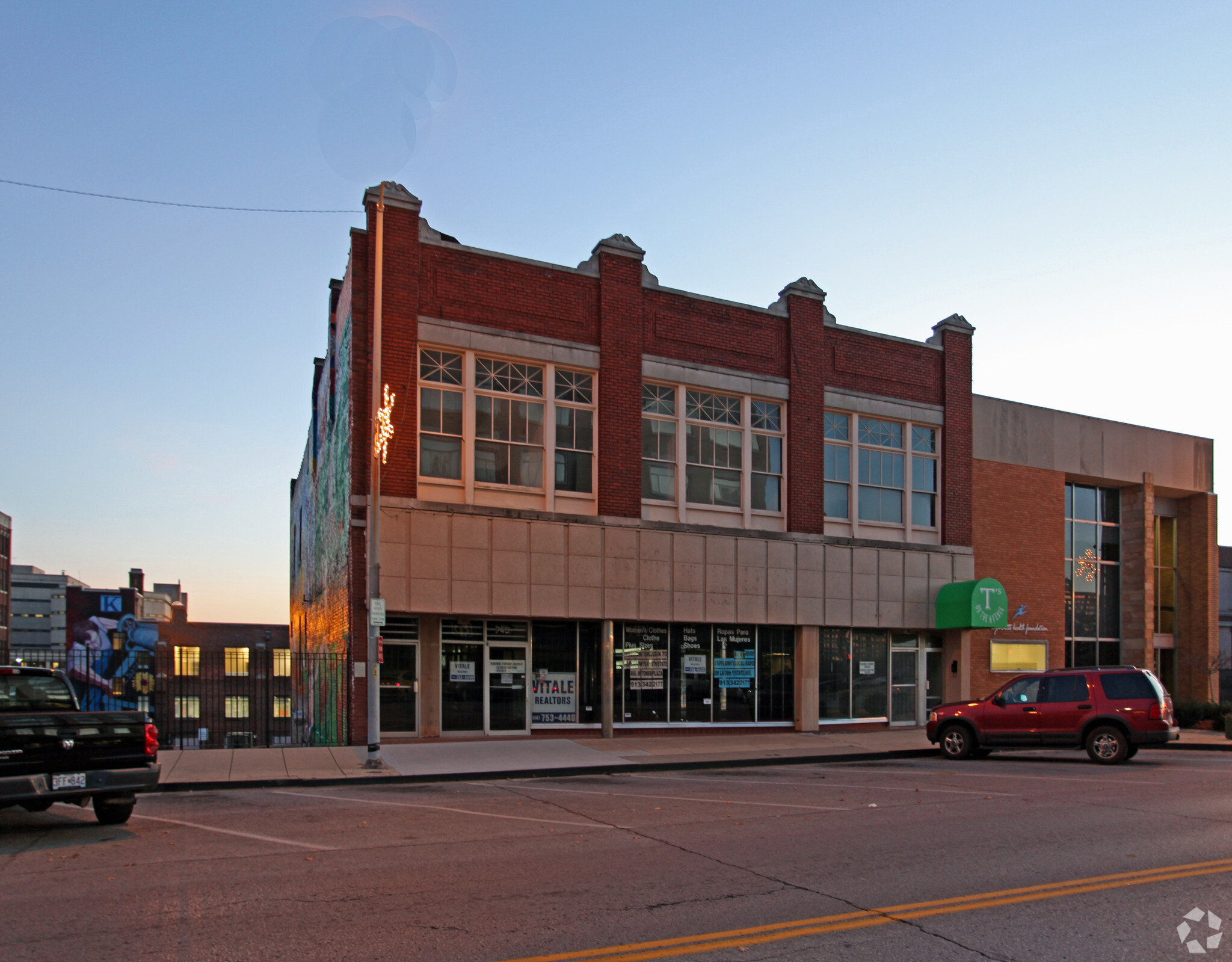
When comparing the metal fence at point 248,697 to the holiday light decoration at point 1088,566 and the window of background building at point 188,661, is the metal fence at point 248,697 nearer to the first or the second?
the window of background building at point 188,661

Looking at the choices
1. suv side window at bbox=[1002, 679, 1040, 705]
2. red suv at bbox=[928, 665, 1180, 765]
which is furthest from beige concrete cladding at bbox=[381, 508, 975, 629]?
suv side window at bbox=[1002, 679, 1040, 705]

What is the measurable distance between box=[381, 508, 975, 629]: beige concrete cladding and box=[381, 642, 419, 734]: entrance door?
1263 mm

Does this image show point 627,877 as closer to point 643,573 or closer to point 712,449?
point 643,573

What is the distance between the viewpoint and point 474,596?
2061cm

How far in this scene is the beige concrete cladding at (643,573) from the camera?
2025 centimetres

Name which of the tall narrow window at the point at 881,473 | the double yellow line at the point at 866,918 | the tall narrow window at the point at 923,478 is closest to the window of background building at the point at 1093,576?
the tall narrow window at the point at 923,478

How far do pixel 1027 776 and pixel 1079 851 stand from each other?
7.29m

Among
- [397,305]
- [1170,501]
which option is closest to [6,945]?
[397,305]

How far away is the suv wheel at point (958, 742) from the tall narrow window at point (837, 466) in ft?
23.4

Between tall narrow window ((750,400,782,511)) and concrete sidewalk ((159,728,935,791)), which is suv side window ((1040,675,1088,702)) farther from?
tall narrow window ((750,400,782,511))

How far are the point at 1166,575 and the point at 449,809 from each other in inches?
1168

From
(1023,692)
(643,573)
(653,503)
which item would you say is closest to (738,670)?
(643,573)

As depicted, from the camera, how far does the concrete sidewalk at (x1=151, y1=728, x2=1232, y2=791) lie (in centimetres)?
1573

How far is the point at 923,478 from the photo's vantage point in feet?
90.5
